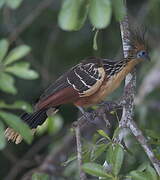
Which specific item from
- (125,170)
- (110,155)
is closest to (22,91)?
(125,170)

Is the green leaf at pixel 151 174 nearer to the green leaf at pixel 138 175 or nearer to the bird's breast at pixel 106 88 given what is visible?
the green leaf at pixel 138 175

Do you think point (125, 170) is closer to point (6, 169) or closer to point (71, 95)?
point (71, 95)

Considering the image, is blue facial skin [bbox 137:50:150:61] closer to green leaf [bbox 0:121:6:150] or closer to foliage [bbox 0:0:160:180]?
foliage [bbox 0:0:160:180]

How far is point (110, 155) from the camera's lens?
288 cm

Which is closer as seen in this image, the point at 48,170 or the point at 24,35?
the point at 48,170

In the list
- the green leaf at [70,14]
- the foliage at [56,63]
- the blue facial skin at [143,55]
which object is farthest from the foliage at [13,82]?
the foliage at [56,63]

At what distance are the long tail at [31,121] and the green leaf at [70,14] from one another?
1341 millimetres

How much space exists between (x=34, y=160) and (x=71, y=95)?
2.24 meters

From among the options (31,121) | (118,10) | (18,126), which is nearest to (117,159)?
(18,126)

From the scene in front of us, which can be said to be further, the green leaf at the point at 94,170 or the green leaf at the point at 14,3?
the green leaf at the point at 94,170

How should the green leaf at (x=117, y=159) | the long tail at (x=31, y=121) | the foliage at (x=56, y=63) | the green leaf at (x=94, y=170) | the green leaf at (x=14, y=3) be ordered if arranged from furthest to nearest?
the foliage at (x=56, y=63), the long tail at (x=31, y=121), the green leaf at (x=117, y=159), the green leaf at (x=94, y=170), the green leaf at (x=14, y=3)

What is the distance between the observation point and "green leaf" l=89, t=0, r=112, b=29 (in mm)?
2219

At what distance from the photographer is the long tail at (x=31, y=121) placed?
3.49m

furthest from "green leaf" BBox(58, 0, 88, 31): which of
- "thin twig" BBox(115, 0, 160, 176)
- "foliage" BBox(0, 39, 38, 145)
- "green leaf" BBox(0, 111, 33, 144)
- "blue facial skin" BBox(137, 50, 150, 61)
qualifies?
"blue facial skin" BBox(137, 50, 150, 61)
